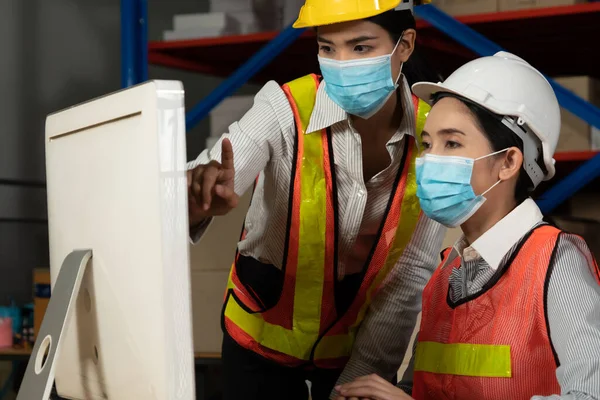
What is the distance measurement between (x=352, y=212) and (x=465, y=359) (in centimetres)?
46

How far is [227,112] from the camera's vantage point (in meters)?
4.19

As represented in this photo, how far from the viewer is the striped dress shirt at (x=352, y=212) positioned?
1.92 meters

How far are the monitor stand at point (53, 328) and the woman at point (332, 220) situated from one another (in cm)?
67

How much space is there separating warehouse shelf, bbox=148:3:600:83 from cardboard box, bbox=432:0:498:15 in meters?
0.06

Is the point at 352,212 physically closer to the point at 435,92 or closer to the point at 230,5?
the point at 435,92

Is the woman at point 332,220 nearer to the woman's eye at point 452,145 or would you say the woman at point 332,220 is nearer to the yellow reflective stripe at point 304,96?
the yellow reflective stripe at point 304,96

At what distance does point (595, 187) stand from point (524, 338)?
273cm

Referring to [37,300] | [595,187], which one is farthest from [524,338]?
[37,300]

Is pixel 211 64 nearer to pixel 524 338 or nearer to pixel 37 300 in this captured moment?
pixel 37 300

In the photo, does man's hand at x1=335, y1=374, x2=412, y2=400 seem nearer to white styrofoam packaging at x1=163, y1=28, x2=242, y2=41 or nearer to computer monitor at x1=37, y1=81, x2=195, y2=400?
computer monitor at x1=37, y1=81, x2=195, y2=400

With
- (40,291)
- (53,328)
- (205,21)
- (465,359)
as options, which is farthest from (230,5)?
(53,328)

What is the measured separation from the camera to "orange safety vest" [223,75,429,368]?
6.41ft

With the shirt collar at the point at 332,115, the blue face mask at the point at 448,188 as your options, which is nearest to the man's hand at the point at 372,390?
the blue face mask at the point at 448,188

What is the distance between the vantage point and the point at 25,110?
463 cm
